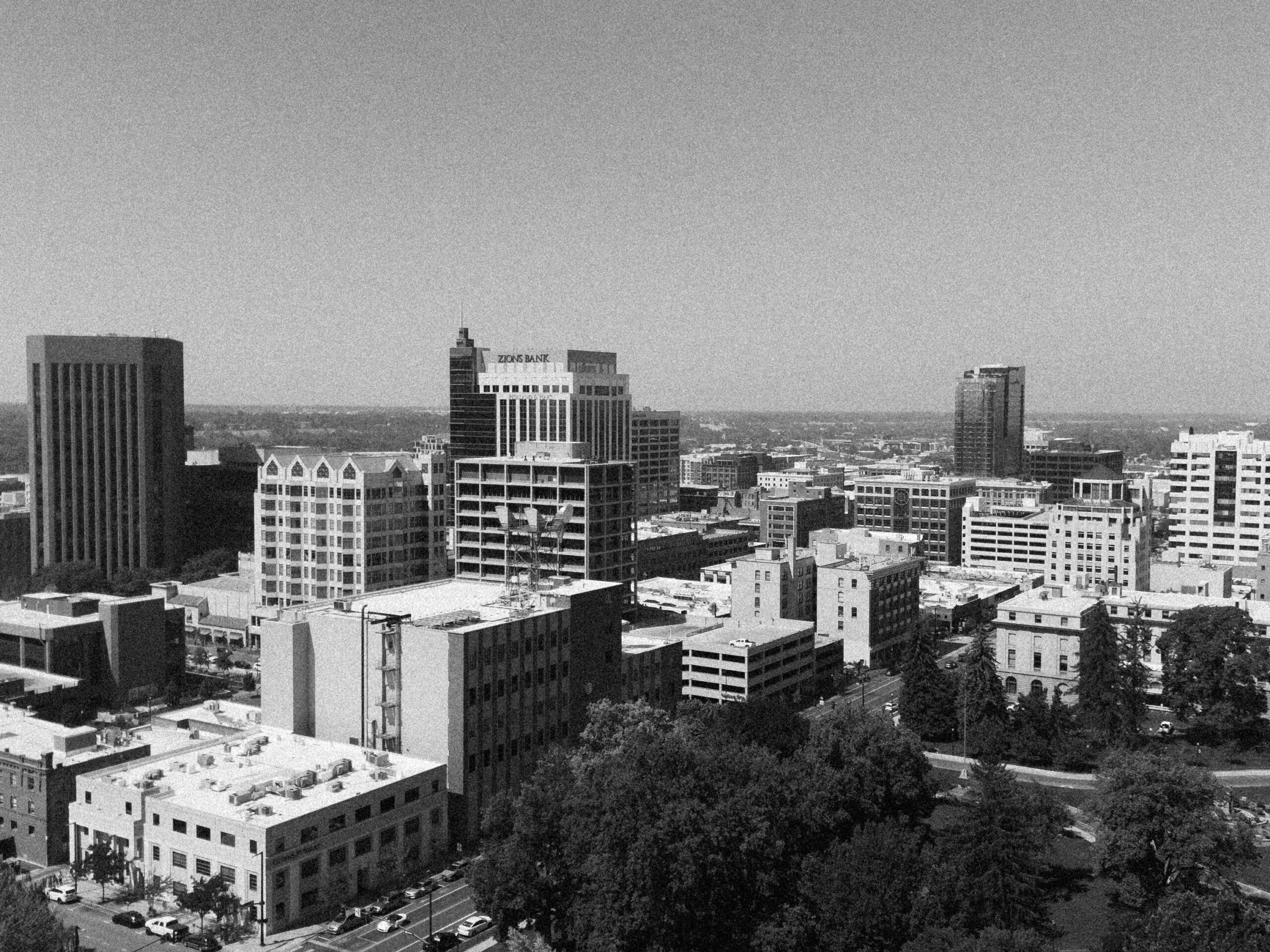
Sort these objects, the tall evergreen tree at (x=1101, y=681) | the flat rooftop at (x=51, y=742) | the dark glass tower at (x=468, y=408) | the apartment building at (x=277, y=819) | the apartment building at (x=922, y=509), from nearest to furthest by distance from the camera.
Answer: the apartment building at (x=277, y=819) < the flat rooftop at (x=51, y=742) < the tall evergreen tree at (x=1101, y=681) < the dark glass tower at (x=468, y=408) < the apartment building at (x=922, y=509)

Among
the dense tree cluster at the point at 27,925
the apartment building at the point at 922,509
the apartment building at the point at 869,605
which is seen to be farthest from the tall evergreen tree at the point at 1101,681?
the apartment building at the point at 922,509

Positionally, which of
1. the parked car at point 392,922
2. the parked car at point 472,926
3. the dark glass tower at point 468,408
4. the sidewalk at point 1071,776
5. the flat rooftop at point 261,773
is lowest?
the sidewalk at point 1071,776

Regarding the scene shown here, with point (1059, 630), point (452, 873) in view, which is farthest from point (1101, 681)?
point (452, 873)

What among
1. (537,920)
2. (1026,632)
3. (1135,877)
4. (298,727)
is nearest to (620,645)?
(298,727)

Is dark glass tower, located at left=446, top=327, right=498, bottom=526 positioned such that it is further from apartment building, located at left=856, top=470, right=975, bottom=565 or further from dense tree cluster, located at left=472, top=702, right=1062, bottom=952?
dense tree cluster, located at left=472, top=702, right=1062, bottom=952

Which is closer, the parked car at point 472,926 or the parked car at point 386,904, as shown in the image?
the parked car at point 472,926

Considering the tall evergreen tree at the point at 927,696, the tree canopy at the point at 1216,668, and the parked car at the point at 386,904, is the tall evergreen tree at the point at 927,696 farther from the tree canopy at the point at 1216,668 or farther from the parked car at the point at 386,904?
the parked car at the point at 386,904

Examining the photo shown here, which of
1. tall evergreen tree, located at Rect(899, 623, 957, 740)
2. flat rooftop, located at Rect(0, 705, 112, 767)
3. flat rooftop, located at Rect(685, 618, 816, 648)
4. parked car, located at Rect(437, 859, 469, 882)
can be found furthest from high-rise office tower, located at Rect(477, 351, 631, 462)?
parked car, located at Rect(437, 859, 469, 882)
